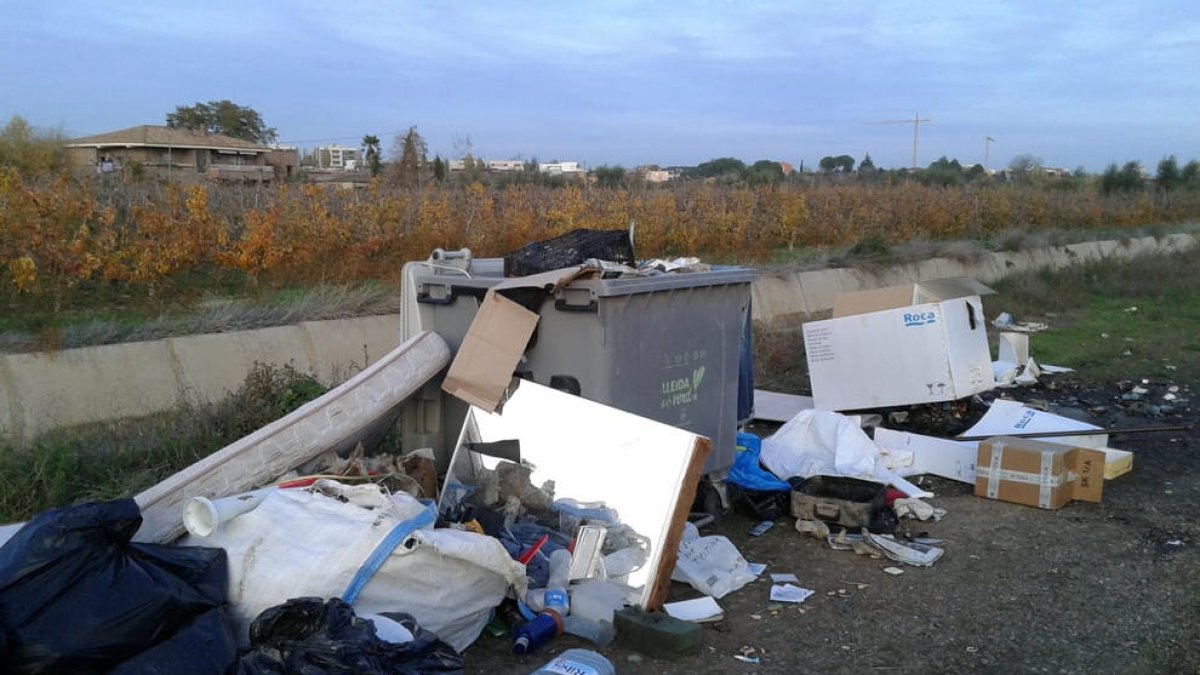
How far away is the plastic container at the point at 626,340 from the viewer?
4.84 metres

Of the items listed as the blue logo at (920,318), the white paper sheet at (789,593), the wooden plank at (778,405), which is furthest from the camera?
the wooden plank at (778,405)

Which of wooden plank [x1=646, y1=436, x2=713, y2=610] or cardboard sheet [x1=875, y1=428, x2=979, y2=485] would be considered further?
cardboard sheet [x1=875, y1=428, x2=979, y2=485]

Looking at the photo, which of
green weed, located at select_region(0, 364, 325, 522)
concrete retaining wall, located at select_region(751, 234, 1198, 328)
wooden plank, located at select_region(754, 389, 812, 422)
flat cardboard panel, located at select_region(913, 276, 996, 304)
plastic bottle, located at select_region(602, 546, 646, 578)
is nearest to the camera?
plastic bottle, located at select_region(602, 546, 646, 578)

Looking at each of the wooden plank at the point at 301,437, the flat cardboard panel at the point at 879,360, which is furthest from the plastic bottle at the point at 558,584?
the flat cardboard panel at the point at 879,360

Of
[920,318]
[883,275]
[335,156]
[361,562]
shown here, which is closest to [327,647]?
[361,562]

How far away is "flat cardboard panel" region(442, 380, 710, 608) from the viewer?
4.10 metres

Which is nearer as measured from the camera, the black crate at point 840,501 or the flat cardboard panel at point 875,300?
the black crate at point 840,501

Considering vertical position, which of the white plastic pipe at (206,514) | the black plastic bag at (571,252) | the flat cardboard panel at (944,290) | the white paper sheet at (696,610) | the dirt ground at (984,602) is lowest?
the dirt ground at (984,602)

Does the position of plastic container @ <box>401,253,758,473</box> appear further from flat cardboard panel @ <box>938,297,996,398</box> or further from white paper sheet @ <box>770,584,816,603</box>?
flat cardboard panel @ <box>938,297,996,398</box>

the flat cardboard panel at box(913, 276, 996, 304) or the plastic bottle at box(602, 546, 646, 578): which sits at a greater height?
the flat cardboard panel at box(913, 276, 996, 304)

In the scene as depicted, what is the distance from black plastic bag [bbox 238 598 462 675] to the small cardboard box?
3.70 m

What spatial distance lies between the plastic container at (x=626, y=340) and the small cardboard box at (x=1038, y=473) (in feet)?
5.09

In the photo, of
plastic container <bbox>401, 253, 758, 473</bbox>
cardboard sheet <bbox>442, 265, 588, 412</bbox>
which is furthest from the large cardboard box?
cardboard sheet <bbox>442, 265, 588, 412</bbox>

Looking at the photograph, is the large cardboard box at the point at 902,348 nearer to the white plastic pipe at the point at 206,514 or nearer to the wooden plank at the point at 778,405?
the wooden plank at the point at 778,405
